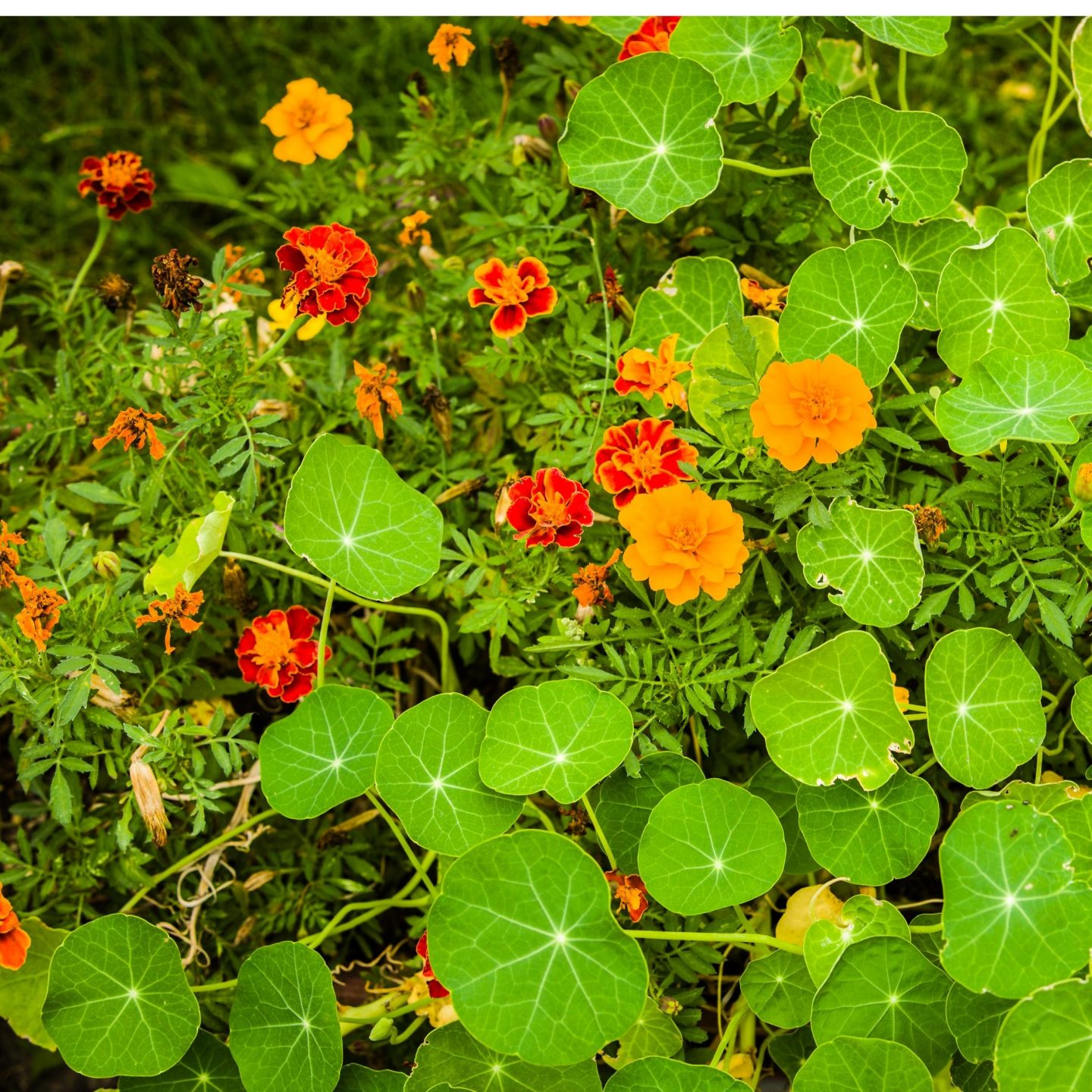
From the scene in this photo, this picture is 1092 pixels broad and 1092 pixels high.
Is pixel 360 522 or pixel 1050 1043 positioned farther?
pixel 360 522

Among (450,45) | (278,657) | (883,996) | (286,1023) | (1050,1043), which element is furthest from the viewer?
(450,45)

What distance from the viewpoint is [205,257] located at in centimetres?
285

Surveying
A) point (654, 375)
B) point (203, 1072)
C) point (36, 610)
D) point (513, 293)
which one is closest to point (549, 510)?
point (654, 375)

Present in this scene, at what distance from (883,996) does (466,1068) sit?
56 cm

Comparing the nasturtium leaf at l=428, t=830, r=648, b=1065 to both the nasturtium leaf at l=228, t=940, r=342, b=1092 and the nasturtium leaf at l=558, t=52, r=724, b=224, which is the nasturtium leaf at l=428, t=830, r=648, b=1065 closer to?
the nasturtium leaf at l=228, t=940, r=342, b=1092

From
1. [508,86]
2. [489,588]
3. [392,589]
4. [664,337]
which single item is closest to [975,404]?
[664,337]

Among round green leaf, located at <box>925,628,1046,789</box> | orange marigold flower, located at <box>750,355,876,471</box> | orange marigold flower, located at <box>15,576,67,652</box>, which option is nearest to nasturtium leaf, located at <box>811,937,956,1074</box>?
round green leaf, located at <box>925,628,1046,789</box>

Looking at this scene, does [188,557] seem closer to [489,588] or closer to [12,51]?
[489,588]

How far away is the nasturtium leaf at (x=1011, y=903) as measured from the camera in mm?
1304

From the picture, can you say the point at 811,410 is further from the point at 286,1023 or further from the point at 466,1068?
the point at 286,1023

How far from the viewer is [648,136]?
1.66m

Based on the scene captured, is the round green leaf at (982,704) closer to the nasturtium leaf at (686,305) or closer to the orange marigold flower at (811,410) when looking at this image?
the orange marigold flower at (811,410)

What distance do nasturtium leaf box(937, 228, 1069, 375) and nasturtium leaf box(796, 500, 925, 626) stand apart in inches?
12.1

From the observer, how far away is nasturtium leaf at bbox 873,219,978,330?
168 centimetres
